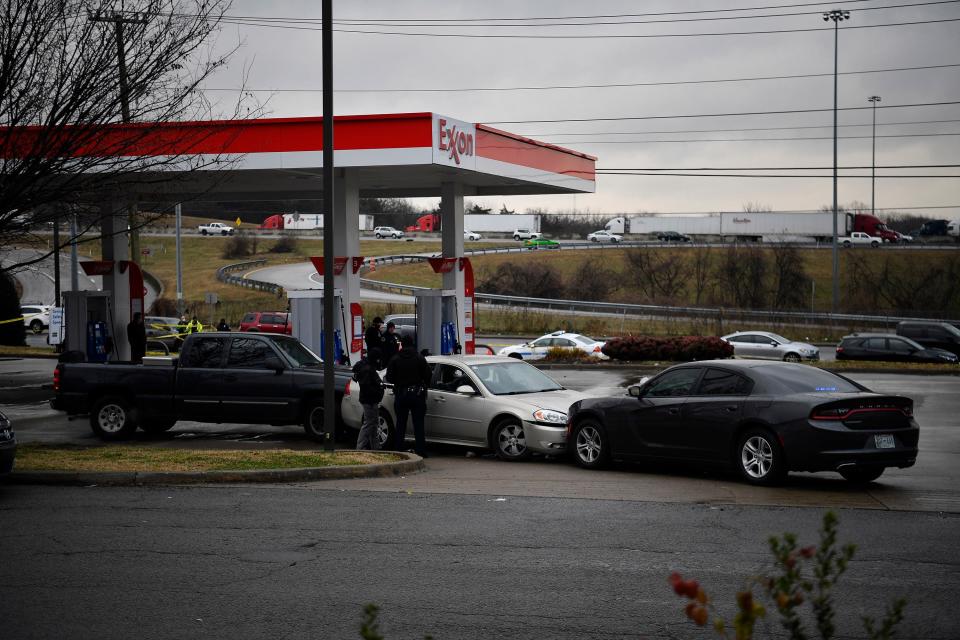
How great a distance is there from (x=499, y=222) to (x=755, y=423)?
101m

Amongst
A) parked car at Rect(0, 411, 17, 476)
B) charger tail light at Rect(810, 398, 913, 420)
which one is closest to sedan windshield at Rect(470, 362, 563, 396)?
charger tail light at Rect(810, 398, 913, 420)

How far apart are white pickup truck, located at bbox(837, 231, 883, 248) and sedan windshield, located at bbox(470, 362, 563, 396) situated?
72.8 m

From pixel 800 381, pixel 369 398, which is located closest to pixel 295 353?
pixel 369 398

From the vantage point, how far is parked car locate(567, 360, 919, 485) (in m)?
12.2

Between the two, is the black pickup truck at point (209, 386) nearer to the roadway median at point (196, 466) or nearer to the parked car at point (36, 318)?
the roadway median at point (196, 466)

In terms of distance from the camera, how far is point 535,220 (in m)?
110

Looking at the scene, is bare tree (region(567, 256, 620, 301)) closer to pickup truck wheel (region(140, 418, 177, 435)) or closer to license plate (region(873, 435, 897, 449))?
pickup truck wheel (region(140, 418, 177, 435))

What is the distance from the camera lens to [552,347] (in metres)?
38.3

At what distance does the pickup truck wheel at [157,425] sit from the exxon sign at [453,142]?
8803 millimetres

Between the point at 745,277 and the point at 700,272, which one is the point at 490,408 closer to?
the point at 745,277

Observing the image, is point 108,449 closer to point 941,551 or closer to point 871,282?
point 941,551

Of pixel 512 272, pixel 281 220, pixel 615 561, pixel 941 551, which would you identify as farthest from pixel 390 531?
pixel 281 220

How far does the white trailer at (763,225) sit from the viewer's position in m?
86.8

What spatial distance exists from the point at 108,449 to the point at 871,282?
64449 millimetres
